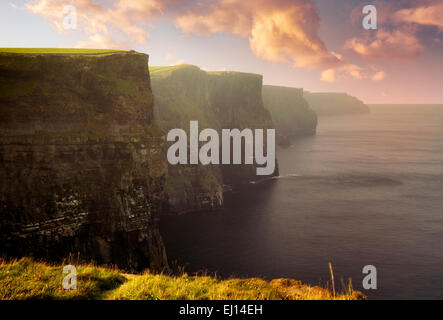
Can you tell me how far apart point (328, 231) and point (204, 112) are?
46855 millimetres

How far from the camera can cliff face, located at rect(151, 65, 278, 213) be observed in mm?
71562

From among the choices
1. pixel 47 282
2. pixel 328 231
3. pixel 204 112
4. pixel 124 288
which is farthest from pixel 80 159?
pixel 204 112

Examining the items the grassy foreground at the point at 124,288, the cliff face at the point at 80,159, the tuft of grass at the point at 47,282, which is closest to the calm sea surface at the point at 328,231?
the cliff face at the point at 80,159

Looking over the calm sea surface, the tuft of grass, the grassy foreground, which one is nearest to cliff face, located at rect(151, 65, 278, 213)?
the calm sea surface

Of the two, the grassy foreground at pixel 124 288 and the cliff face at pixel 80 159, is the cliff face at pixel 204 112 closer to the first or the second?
the cliff face at pixel 80 159

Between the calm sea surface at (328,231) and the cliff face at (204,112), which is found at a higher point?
the cliff face at (204,112)

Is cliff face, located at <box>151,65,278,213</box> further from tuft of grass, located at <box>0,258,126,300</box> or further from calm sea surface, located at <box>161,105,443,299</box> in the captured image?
tuft of grass, located at <box>0,258,126,300</box>

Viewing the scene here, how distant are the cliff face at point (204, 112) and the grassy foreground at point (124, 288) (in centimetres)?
5640

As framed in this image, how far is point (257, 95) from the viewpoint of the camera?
358ft

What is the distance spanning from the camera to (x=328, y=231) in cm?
5778

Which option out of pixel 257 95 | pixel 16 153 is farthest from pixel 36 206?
pixel 257 95

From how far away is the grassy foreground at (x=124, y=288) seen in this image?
1002 cm

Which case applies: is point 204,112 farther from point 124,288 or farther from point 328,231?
point 124,288

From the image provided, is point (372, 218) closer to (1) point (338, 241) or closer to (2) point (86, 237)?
(1) point (338, 241)
